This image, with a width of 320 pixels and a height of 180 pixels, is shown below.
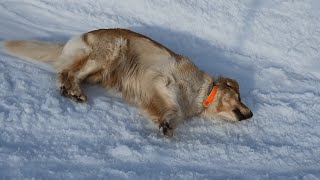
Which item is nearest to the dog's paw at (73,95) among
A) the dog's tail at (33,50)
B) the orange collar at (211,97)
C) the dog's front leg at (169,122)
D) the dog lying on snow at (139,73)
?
the dog lying on snow at (139,73)

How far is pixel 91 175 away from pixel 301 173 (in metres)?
2.20

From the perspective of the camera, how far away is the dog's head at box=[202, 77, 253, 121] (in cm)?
552

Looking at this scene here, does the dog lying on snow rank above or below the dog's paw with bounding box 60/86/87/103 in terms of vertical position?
above

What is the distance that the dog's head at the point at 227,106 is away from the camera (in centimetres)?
552

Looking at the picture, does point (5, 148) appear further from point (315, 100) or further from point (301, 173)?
point (315, 100)

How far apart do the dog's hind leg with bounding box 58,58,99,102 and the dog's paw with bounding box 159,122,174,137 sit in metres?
0.87

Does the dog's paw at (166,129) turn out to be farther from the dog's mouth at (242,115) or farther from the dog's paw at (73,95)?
the dog's mouth at (242,115)

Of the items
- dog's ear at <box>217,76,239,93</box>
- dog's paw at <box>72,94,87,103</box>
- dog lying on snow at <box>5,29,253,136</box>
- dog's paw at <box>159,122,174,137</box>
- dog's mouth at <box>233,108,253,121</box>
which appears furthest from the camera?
dog's ear at <box>217,76,239,93</box>

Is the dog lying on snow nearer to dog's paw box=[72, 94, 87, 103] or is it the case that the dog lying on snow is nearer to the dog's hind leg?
the dog's hind leg

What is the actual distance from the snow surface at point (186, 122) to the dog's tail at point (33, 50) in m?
0.12

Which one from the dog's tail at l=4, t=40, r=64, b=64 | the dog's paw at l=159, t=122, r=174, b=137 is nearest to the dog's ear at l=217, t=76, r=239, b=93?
the dog's paw at l=159, t=122, r=174, b=137

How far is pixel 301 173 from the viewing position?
476 centimetres

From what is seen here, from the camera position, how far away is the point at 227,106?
559 centimetres

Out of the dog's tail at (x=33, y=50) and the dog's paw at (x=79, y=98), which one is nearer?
the dog's paw at (x=79, y=98)
